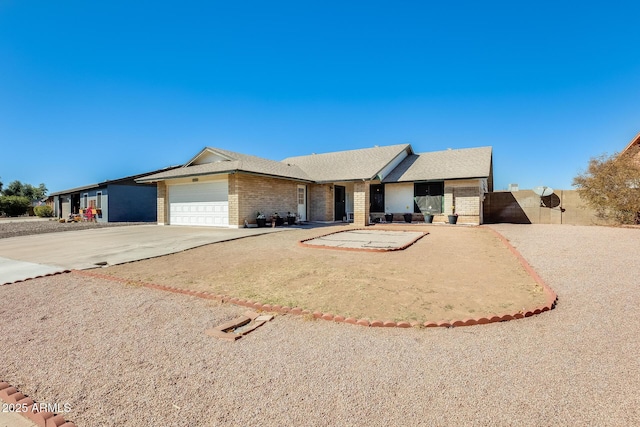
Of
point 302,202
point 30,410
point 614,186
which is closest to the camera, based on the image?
point 30,410

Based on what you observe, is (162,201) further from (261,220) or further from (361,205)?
(361,205)

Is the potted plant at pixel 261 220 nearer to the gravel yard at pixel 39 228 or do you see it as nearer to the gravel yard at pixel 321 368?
the gravel yard at pixel 39 228

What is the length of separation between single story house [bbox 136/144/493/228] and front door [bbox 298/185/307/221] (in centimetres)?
1

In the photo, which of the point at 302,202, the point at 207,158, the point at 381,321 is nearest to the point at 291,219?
the point at 302,202

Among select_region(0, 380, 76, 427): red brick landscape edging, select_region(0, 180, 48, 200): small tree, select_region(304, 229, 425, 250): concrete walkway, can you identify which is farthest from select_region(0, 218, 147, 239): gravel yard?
select_region(0, 180, 48, 200): small tree

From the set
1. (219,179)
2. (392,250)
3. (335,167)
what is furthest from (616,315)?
(335,167)

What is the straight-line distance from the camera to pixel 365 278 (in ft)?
19.8

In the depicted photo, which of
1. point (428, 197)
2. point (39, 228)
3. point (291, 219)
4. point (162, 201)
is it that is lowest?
point (39, 228)

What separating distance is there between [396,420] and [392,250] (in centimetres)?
684

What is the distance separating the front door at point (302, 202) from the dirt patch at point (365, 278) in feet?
36.2

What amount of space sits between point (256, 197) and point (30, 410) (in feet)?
49.1

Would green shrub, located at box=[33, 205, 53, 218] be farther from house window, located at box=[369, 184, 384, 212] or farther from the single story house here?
house window, located at box=[369, 184, 384, 212]

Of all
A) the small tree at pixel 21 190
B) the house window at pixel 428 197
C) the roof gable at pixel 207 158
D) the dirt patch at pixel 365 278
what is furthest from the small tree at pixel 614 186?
the small tree at pixel 21 190

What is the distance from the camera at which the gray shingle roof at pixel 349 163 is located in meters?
20.0
